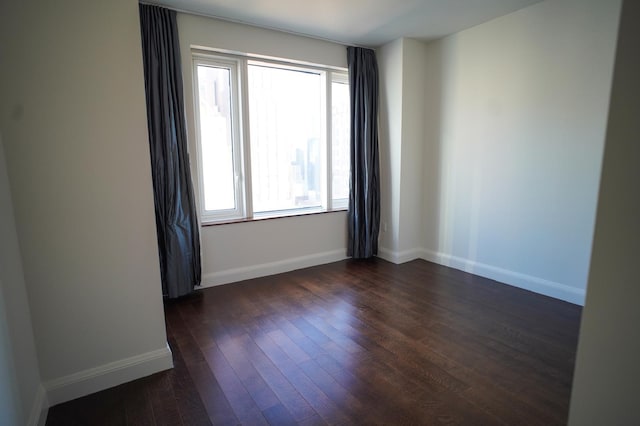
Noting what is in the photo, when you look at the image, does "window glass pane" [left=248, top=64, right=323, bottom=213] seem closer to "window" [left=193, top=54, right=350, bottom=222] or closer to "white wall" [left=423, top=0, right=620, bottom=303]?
"window" [left=193, top=54, right=350, bottom=222]

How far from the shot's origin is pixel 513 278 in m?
3.49

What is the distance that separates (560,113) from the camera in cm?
299

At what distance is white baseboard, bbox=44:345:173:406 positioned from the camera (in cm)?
186

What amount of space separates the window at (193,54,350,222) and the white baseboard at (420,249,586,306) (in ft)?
5.00

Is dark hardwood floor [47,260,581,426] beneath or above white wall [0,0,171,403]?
beneath

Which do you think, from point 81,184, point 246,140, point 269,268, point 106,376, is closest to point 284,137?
point 246,140

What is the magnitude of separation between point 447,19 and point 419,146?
1.44 meters

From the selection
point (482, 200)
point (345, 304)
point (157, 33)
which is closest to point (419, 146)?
point (482, 200)

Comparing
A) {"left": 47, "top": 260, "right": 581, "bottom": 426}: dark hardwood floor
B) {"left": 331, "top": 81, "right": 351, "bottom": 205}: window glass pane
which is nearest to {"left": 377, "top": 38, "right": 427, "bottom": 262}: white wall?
{"left": 331, "top": 81, "right": 351, "bottom": 205}: window glass pane

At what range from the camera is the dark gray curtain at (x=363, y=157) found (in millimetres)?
4094

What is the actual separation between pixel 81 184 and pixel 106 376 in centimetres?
114

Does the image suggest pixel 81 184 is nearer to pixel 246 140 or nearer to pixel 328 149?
pixel 246 140

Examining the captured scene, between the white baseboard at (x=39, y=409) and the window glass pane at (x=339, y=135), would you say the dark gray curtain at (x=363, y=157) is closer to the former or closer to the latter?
the window glass pane at (x=339, y=135)

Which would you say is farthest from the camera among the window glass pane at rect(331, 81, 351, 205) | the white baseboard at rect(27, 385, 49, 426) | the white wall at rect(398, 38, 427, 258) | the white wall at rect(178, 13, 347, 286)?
the window glass pane at rect(331, 81, 351, 205)
